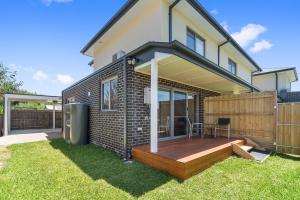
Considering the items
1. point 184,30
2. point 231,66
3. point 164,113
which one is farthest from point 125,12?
point 231,66

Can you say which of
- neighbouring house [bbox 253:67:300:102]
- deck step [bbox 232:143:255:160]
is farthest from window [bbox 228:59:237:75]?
deck step [bbox 232:143:255:160]

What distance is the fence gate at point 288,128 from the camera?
6.77m

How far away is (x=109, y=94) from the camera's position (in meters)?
7.40

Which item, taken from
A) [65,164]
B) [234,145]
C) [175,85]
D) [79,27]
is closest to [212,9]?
[175,85]

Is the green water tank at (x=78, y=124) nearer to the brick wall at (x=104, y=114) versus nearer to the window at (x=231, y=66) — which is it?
the brick wall at (x=104, y=114)

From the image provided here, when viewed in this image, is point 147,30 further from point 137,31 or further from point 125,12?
point 125,12

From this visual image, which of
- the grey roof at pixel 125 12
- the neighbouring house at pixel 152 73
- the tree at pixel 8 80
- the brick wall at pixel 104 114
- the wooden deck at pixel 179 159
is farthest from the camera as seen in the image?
the tree at pixel 8 80

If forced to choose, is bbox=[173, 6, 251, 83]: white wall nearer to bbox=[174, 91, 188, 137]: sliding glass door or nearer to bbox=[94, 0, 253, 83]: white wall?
bbox=[94, 0, 253, 83]: white wall

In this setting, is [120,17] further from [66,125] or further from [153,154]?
[66,125]

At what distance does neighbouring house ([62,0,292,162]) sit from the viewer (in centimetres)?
538

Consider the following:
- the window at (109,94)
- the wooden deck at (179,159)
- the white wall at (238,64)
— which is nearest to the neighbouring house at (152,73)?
the window at (109,94)

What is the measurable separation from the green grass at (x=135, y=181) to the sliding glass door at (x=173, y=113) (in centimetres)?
239

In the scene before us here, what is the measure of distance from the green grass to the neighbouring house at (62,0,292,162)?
1.05 metres

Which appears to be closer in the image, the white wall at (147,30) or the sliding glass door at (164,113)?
the white wall at (147,30)
